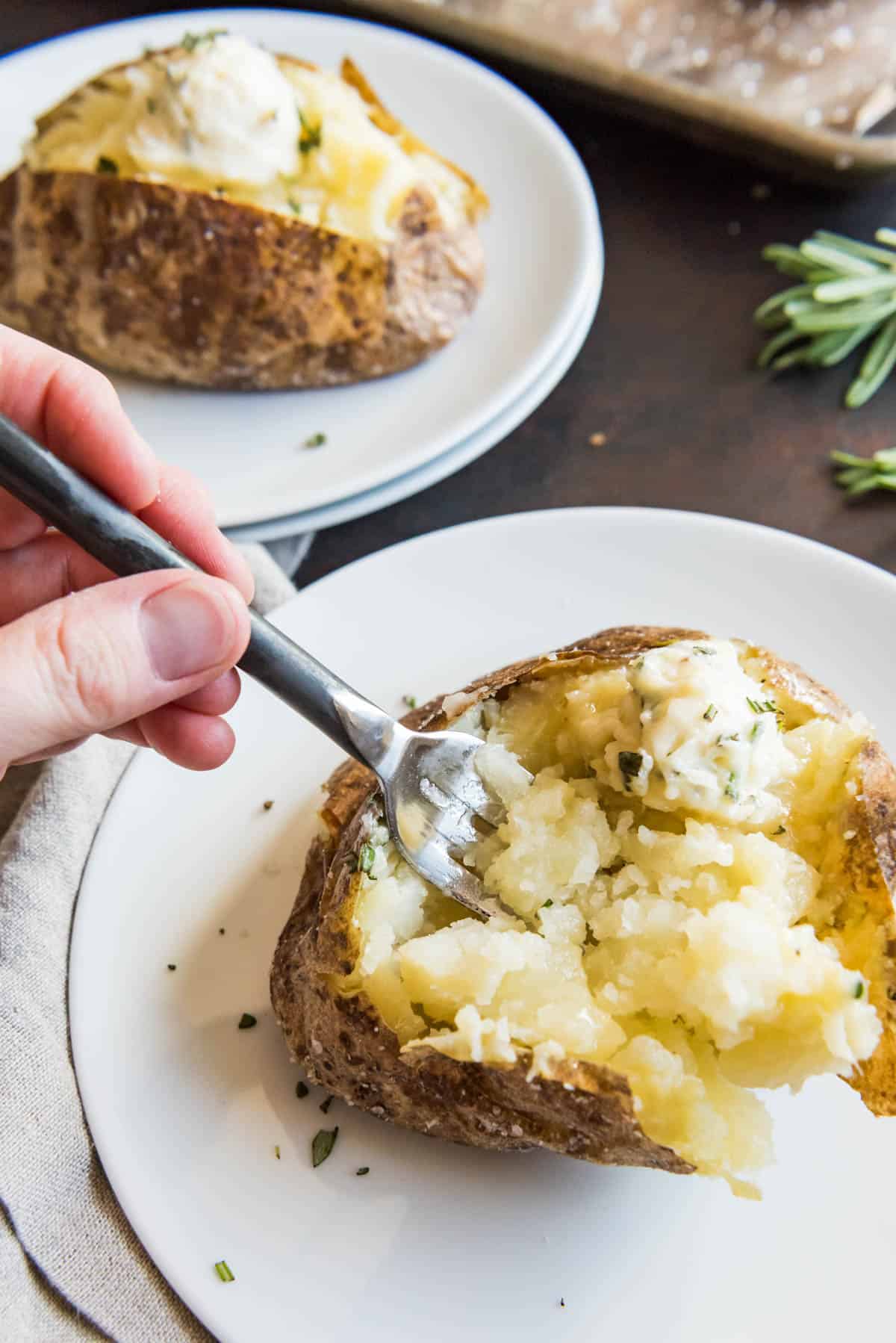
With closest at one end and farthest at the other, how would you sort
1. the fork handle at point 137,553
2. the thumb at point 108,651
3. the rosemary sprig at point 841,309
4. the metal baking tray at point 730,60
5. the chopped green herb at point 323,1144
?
1. the thumb at point 108,651
2. the fork handle at point 137,553
3. the chopped green herb at point 323,1144
4. the rosemary sprig at point 841,309
5. the metal baking tray at point 730,60

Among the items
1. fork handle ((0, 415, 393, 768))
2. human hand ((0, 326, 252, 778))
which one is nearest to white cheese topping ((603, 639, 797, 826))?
fork handle ((0, 415, 393, 768))

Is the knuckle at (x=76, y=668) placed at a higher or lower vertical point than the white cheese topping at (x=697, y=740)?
higher

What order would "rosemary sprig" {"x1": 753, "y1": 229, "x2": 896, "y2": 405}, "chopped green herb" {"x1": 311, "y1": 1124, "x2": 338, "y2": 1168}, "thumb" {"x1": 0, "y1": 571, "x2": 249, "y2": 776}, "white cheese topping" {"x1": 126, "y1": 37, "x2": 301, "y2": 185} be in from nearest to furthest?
1. "thumb" {"x1": 0, "y1": 571, "x2": 249, "y2": 776}
2. "chopped green herb" {"x1": 311, "y1": 1124, "x2": 338, "y2": 1168}
3. "white cheese topping" {"x1": 126, "y1": 37, "x2": 301, "y2": 185}
4. "rosemary sprig" {"x1": 753, "y1": 229, "x2": 896, "y2": 405}

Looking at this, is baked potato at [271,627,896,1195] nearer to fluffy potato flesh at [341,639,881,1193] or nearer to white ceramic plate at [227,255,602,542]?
fluffy potato flesh at [341,639,881,1193]

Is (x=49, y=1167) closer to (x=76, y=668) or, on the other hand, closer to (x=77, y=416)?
(x=76, y=668)

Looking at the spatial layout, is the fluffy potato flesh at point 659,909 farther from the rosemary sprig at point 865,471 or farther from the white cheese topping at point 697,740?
the rosemary sprig at point 865,471

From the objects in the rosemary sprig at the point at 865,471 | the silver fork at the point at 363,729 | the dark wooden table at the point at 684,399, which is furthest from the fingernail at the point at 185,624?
the rosemary sprig at the point at 865,471

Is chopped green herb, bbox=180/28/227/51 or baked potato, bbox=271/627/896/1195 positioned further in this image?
chopped green herb, bbox=180/28/227/51
